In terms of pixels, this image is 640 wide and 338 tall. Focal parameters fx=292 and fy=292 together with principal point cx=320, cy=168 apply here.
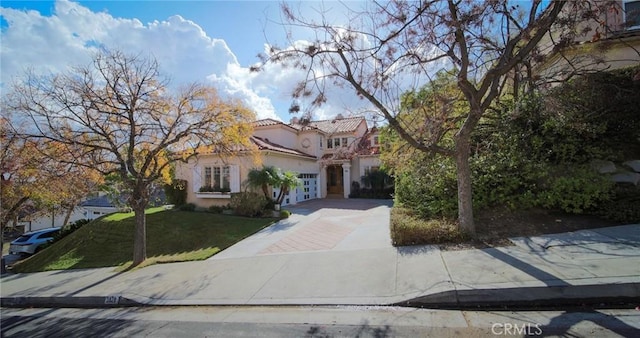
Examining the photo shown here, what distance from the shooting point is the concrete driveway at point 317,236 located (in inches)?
320

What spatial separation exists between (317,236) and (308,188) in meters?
11.7

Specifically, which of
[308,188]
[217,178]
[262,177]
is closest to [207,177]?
[217,178]

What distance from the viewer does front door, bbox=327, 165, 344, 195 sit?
23.9m

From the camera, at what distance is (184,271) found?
7785 mm

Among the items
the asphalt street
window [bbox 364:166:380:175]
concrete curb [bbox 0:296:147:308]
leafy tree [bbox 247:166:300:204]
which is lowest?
concrete curb [bbox 0:296:147:308]

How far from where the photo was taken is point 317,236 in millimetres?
9711

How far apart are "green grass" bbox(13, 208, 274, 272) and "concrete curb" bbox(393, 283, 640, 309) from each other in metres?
7.06

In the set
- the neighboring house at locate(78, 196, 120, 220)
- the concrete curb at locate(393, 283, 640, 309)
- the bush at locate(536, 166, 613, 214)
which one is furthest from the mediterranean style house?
the neighboring house at locate(78, 196, 120, 220)

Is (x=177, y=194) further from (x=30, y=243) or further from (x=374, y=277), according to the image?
(x=374, y=277)

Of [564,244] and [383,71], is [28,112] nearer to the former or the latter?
[383,71]

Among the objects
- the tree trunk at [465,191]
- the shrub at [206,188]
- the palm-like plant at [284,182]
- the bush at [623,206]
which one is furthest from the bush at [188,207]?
the bush at [623,206]

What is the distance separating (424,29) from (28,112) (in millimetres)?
10545

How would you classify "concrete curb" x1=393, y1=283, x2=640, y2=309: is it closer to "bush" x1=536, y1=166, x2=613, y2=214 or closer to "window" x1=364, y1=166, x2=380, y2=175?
"bush" x1=536, y1=166, x2=613, y2=214

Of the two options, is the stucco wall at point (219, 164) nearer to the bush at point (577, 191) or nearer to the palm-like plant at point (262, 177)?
the palm-like plant at point (262, 177)
